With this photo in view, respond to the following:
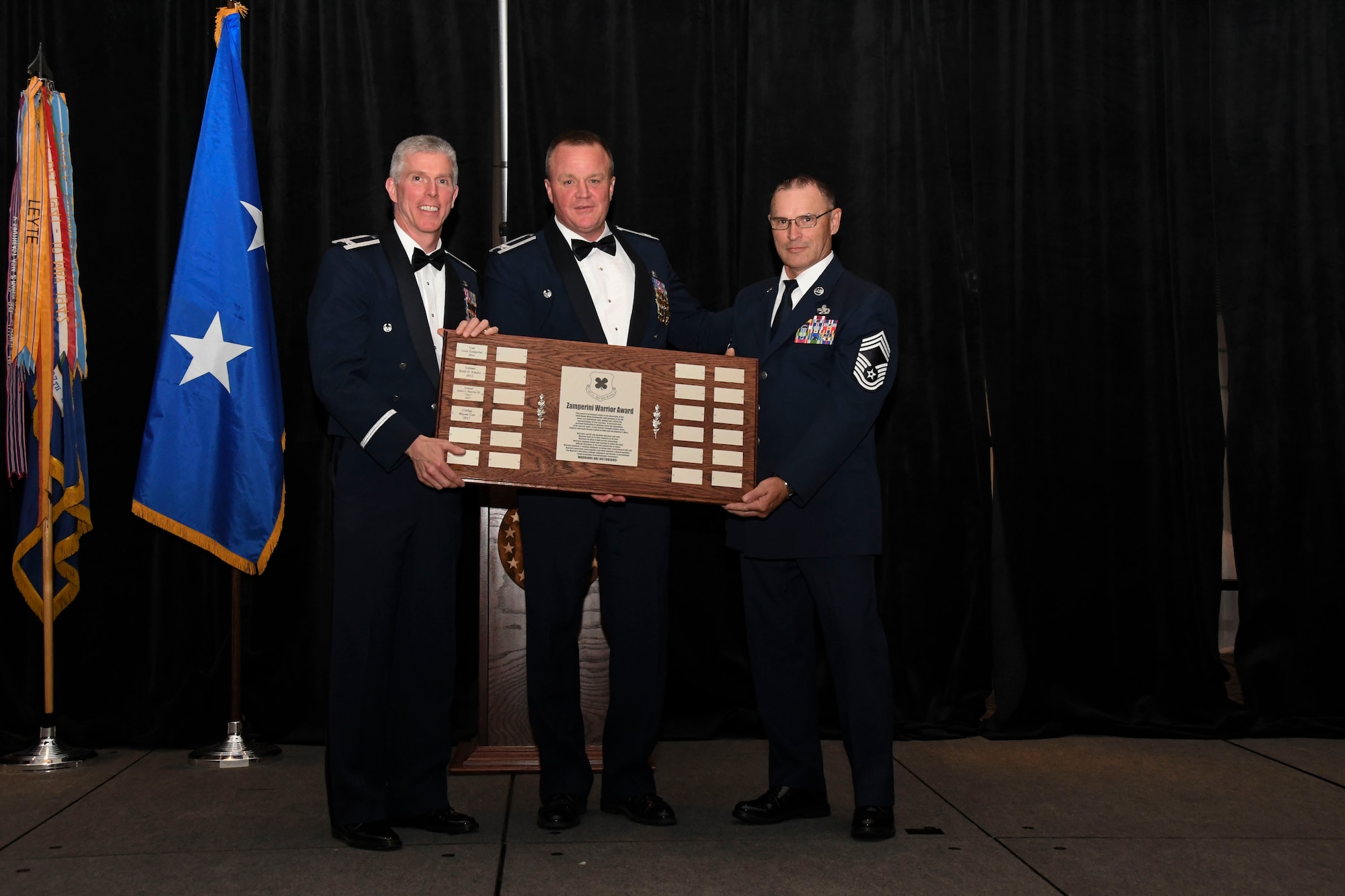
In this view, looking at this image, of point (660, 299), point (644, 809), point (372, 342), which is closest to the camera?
point (372, 342)

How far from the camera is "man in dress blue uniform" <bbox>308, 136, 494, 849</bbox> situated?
282cm

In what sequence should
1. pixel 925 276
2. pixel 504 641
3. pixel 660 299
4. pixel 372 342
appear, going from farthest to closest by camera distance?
1. pixel 925 276
2. pixel 504 641
3. pixel 660 299
4. pixel 372 342

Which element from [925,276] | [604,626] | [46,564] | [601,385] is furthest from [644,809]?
[925,276]

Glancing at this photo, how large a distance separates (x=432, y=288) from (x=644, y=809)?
1531 mm

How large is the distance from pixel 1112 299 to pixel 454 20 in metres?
2.76

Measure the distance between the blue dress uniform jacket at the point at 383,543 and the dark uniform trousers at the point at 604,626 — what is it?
0.23m

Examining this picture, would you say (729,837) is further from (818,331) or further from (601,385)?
(818,331)

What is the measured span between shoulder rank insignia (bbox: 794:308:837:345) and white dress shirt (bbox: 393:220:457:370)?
3.10 ft

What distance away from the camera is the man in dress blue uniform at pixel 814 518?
2.93 metres

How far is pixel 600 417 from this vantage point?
2.85 metres

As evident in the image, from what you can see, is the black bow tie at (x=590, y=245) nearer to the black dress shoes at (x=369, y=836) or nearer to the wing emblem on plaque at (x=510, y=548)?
the wing emblem on plaque at (x=510, y=548)

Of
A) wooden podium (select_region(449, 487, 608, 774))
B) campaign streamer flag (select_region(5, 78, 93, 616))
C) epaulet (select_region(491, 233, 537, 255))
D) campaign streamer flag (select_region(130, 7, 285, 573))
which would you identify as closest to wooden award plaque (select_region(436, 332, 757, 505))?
epaulet (select_region(491, 233, 537, 255))

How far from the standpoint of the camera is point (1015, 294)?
4.36 metres

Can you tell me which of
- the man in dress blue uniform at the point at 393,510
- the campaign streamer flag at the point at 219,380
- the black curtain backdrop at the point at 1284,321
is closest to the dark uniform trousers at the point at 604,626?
the man in dress blue uniform at the point at 393,510
